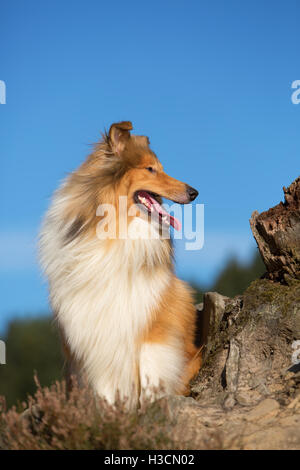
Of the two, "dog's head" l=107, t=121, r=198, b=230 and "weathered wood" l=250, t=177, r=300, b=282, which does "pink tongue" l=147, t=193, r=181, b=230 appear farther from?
"weathered wood" l=250, t=177, r=300, b=282

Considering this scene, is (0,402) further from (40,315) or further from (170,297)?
(40,315)

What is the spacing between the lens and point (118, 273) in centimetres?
632

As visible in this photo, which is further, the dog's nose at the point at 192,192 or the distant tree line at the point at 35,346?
the distant tree line at the point at 35,346

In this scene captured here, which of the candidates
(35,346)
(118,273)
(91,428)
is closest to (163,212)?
(118,273)

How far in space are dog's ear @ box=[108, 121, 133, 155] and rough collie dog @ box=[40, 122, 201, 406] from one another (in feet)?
0.04

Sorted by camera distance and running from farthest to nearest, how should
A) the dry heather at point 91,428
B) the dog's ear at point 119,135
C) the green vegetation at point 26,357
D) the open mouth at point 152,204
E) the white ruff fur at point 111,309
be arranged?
the green vegetation at point 26,357
the open mouth at point 152,204
the dog's ear at point 119,135
the white ruff fur at point 111,309
the dry heather at point 91,428

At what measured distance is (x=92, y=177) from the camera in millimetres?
6645

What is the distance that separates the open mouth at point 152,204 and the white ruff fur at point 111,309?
0.20 metres

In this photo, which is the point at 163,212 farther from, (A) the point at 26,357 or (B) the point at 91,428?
(A) the point at 26,357

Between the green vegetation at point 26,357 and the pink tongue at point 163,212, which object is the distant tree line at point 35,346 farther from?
the pink tongue at point 163,212

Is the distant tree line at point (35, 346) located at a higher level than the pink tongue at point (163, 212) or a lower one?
lower

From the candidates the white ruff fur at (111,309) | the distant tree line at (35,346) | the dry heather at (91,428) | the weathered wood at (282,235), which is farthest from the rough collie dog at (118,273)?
the distant tree line at (35,346)

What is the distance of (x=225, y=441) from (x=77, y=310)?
2325 mm

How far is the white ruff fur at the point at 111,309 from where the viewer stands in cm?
626
